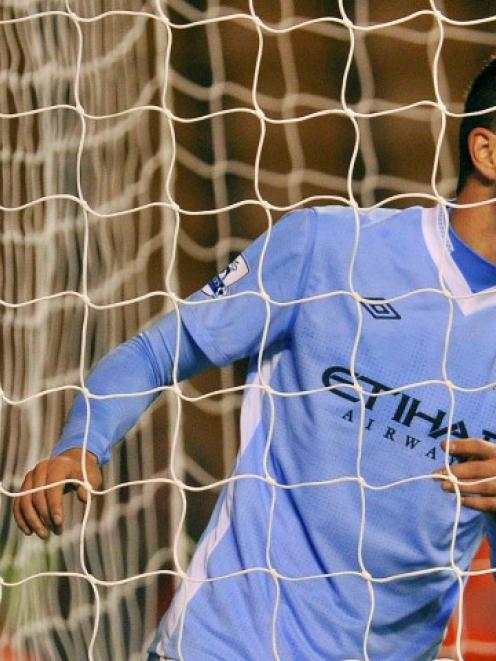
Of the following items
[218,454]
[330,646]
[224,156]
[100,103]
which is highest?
[100,103]

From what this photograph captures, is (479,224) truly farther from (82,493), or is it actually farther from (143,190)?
(143,190)

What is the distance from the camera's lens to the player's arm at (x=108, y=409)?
3.31 feet

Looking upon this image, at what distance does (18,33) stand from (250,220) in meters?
0.65

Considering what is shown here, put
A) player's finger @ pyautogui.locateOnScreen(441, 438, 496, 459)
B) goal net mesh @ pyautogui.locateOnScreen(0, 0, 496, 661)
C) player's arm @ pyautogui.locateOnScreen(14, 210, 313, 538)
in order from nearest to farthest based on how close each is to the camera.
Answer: player's finger @ pyautogui.locateOnScreen(441, 438, 496, 459) → player's arm @ pyautogui.locateOnScreen(14, 210, 313, 538) → goal net mesh @ pyautogui.locateOnScreen(0, 0, 496, 661)

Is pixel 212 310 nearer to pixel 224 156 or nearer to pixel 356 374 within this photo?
pixel 356 374

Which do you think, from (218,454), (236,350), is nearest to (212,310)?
(236,350)

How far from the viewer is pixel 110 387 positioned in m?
1.08

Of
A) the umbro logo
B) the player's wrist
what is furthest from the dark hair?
the player's wrist

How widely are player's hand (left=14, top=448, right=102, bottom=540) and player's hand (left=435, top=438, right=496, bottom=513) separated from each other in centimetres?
27

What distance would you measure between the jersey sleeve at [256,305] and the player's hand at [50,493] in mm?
142

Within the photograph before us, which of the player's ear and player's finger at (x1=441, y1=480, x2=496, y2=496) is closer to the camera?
player's finger at (x1=441, y1=480, x2=496, y2=496)

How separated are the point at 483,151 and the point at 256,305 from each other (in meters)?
0.23

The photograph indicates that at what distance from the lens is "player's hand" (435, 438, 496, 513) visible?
96 cm

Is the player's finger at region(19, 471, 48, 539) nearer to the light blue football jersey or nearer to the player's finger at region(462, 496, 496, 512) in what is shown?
the light blue football jersey
